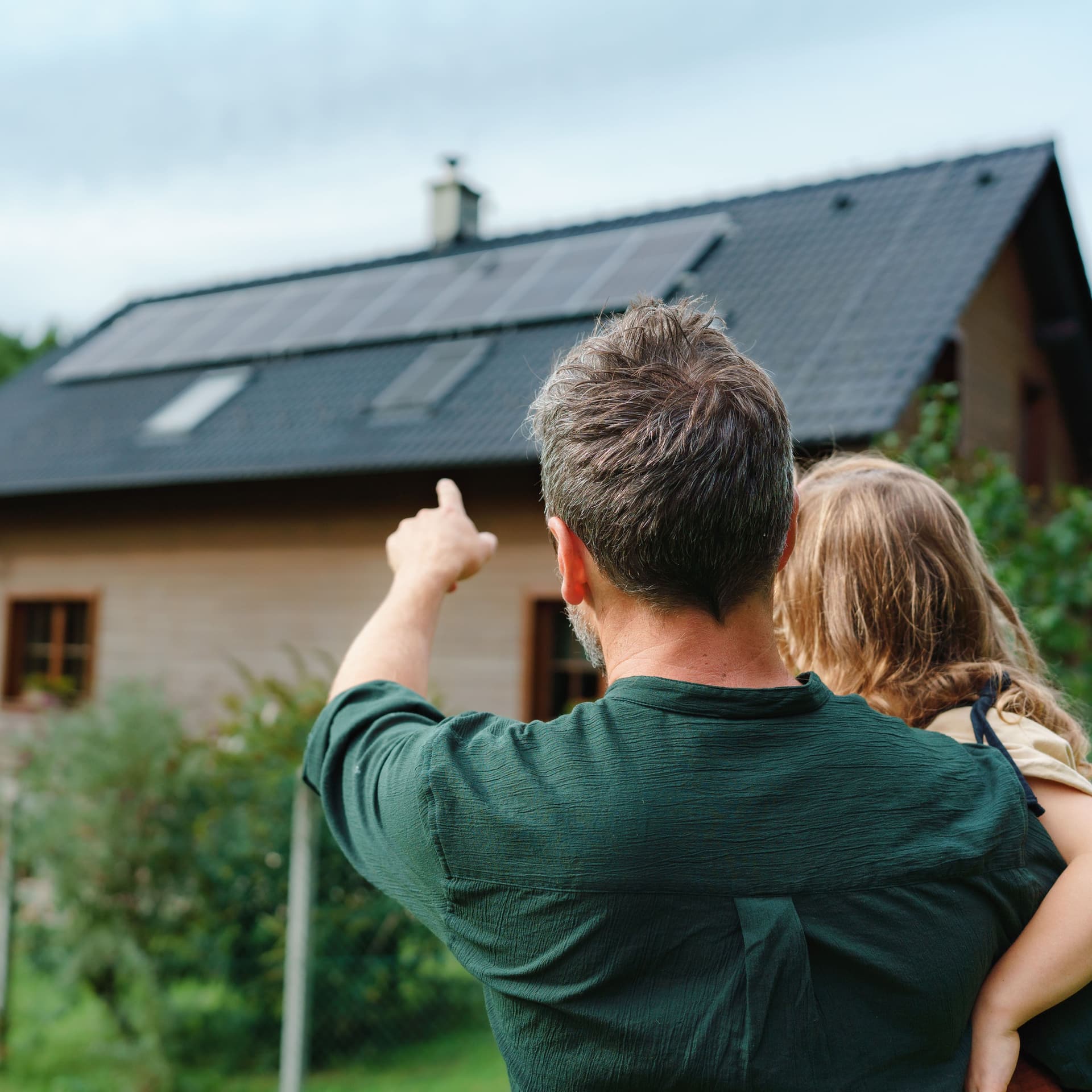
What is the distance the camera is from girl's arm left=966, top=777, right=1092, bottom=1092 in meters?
1.27

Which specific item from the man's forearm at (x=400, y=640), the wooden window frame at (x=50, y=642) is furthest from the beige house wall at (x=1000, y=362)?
the man's forearm at (x=400, y=640)

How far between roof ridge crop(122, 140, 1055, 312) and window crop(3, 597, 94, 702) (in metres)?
5.20

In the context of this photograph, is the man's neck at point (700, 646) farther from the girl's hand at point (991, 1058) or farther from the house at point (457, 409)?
the house at point (457, 409)

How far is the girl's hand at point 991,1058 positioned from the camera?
1262 millimetres

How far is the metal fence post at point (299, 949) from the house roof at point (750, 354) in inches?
137

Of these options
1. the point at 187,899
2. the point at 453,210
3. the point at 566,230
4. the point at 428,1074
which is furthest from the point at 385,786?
the point at 453,210

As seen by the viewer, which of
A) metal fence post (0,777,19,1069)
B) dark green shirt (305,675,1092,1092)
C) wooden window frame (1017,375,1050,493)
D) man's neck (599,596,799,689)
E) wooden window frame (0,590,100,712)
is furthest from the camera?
wooden window frame (0,590,100,712)

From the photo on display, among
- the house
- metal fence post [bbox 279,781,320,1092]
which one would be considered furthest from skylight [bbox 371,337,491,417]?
metal fence post [bbox 279,781,320,1092]

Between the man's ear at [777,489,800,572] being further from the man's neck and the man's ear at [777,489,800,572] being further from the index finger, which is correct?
the index finger

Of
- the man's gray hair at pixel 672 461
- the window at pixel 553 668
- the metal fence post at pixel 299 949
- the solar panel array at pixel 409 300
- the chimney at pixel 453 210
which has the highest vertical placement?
the chimney at pixel 453 210

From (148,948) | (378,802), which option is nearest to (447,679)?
(148,948)

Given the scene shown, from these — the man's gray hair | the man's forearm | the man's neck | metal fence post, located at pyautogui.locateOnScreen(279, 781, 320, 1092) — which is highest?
the man's gray hair

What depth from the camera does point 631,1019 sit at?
113 centimetres

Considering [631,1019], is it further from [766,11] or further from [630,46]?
[630,46]
